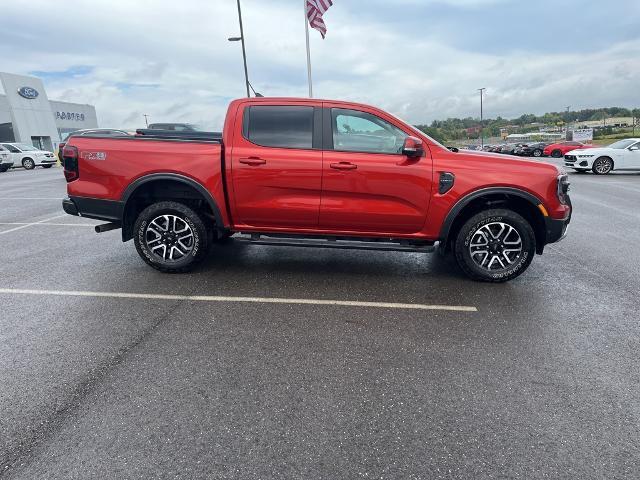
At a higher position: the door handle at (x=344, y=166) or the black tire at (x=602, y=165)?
the door handle at (x=344, y=166)

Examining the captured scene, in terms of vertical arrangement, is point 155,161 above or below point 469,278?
above

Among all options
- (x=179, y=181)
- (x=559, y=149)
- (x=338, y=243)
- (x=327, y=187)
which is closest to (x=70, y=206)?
(x=179, y=181)

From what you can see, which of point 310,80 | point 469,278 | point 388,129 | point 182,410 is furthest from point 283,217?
point 310,80

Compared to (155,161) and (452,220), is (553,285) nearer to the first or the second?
(452,220)

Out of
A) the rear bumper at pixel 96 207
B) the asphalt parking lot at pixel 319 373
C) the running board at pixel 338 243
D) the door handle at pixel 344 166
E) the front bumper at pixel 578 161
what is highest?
the door handle at pixel 344 166

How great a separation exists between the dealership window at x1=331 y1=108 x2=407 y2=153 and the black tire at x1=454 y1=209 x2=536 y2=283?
1.17 meters

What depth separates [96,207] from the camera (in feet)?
15.9

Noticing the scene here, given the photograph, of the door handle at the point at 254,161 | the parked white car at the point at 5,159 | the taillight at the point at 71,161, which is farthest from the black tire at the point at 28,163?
the door handle at the point at 254,161

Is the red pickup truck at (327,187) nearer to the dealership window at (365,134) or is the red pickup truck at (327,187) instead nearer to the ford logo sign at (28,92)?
the dealership window at (365,134)

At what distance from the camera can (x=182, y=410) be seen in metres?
2.49

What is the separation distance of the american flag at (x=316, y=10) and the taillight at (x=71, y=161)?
43.6 ft

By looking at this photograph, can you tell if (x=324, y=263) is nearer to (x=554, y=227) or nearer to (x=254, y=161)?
(x=254, y=161)

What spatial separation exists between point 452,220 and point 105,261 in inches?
172

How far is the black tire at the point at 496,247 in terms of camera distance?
448 centimetres
